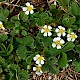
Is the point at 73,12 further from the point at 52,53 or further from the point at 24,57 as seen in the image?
the point at 24,57

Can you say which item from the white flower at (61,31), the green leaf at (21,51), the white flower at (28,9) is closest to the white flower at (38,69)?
the green leaf at (21,51)

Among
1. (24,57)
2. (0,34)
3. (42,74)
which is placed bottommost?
(42,74)

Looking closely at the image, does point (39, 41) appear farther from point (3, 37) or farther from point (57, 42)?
point (3, 37)

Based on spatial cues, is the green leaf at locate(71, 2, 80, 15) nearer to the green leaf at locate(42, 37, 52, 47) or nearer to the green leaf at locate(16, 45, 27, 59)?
the green leaf at locate(42, 37, 52, 47)

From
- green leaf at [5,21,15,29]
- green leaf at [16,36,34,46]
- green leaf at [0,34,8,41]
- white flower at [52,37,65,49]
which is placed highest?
green leaf at [5,21,15,29]

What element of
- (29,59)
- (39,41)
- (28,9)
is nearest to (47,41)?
(39,41)

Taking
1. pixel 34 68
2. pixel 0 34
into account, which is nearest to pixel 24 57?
pixel 34 68

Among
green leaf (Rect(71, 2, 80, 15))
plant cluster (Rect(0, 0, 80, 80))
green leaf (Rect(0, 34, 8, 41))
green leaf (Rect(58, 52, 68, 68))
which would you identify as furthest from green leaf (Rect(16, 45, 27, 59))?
green leaf (Rect(71, 2, 80, 15))

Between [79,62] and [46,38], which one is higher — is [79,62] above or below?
below

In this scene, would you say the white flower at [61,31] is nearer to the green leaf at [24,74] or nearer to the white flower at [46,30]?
the white flower at [46,30]
